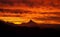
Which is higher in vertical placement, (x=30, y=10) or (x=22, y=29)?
(x=30, y=10)

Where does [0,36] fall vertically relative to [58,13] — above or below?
below

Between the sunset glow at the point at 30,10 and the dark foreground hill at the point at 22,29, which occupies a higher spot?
the sunset glow at the point at 30,10

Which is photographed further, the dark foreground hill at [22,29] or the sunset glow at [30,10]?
the sunset glow at [30,10]

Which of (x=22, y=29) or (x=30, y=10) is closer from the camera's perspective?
(x=22, y=29)

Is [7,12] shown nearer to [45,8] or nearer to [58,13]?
[45,8]

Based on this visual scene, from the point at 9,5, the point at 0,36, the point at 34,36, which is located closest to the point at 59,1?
the point at 9,5

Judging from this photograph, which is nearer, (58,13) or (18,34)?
(18,34)

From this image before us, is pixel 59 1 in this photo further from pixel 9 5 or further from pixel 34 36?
pixel 34 36

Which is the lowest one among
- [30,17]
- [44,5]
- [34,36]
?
[34,36]

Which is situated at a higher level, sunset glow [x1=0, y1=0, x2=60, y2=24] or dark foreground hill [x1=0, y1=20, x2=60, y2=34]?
sunset glow [x1=0, y1=0, x2=60, y2=24]

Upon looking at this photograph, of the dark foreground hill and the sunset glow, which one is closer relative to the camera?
the dark foreground hill
